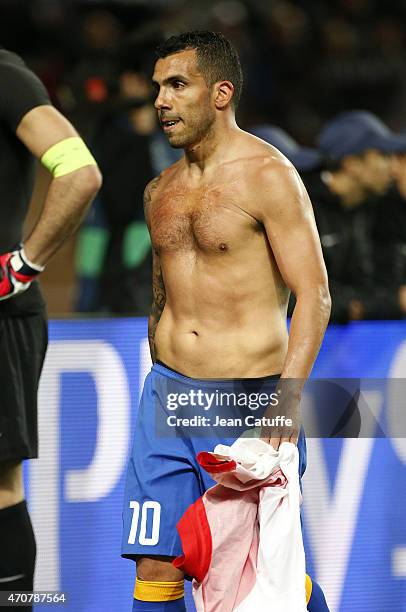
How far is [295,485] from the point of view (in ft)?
12.2

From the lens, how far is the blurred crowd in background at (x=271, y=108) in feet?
23.7

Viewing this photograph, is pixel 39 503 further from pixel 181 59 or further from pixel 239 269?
pixel 181 59

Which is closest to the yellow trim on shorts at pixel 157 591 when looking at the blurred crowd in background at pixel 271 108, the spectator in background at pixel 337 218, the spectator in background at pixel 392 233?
the blurred crowd in background at pixel 271 108

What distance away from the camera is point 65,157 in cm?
429

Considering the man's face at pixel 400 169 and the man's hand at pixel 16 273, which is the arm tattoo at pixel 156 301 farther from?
the man's face at pixel 400 169

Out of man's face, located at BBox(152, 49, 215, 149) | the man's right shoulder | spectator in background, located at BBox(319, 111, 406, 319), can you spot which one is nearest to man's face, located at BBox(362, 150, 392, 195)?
spectator in background, located at BBox(319, 111, 406, 319)

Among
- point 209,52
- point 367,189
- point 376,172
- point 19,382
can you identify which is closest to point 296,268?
point 209,52

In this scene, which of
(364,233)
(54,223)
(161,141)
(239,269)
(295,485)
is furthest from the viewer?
(161,141)

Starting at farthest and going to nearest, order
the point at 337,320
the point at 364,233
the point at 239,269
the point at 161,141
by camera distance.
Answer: the point at 161,141
the point at 364,233
the point at 337,320
the point at 239,269

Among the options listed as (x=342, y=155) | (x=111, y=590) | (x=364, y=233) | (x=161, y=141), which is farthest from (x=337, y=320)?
(x=161, y=141)

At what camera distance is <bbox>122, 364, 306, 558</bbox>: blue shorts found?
3975mm

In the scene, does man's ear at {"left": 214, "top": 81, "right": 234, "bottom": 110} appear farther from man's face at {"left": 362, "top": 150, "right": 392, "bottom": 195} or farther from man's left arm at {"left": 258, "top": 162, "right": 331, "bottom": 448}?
man's face at {"left": 362, "top": 150, "right": 392, "bottom": 195}

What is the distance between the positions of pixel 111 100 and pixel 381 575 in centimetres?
516

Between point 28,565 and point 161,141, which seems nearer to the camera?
point 28,565
